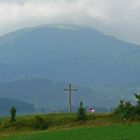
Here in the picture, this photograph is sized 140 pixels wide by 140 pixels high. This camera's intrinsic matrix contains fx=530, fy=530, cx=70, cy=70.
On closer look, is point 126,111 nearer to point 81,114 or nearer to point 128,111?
point 128,111

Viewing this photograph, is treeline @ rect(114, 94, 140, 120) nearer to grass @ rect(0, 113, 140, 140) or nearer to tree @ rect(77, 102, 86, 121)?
grass @ rect(0, 113, 140, 140)

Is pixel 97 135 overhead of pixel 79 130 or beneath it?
beneath

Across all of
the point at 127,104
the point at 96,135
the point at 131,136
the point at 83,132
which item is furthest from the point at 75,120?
the point at 131,136

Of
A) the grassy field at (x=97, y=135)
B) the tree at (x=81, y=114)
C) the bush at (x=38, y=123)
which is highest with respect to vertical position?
the tree at (x=81, y=114)

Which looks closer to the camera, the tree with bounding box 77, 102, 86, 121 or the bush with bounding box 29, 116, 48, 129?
the bush with bounding box 29, 116, 48, 129

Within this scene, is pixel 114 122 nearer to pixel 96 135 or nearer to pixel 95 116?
pixel 95 116

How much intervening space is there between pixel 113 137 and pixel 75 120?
38.1 feet

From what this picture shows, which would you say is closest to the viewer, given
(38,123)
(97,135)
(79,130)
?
(97,135)

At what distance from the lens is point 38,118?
3859cm

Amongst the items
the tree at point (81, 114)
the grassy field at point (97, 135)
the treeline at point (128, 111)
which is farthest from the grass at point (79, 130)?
the treeline at point (128, 111)

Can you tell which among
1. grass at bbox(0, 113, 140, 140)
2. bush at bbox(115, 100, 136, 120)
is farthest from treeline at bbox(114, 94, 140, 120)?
grass at bbox(0, 113, 140, 140)

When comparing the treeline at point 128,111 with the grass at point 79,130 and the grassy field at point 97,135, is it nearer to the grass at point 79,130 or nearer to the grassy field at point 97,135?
the grass at point 79,130

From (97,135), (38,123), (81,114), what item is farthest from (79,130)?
(38,123)

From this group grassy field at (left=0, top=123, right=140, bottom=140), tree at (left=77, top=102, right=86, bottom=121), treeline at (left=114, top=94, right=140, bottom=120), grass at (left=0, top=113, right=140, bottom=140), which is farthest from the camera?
tree at (left=77, top=102, right=86, bottom=121)
